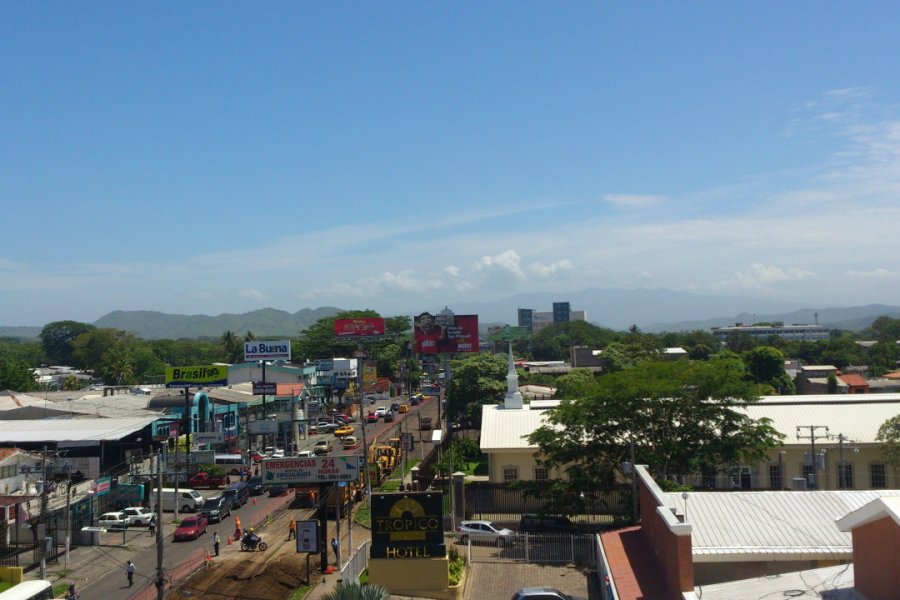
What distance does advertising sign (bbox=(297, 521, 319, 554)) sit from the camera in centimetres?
3134

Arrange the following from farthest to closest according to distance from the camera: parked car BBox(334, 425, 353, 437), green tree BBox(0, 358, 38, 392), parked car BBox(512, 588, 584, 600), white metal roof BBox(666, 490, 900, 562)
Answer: green tree BBox(0, 358, 38, 392) → parked car BBox(334, 425, 353, 437) → parked car BBox(512, 588, 584, 600) → white metal roof BBox(666, 490, 900, 562)

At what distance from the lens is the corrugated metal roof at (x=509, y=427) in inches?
1612

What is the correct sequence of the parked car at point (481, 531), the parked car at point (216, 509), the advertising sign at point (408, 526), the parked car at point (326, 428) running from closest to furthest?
the advertising sign at point (408, 526)
the parked car at point (481, 531)
the parked car at point (216, 509)
the parked car at point (326, 428)

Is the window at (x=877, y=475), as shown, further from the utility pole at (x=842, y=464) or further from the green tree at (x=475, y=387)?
the green tree at (x=475, y=387)

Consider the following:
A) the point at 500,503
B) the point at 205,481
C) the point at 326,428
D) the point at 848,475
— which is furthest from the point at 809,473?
the point at 326,428

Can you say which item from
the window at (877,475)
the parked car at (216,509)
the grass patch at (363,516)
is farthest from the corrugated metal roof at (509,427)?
the window at (877,475)

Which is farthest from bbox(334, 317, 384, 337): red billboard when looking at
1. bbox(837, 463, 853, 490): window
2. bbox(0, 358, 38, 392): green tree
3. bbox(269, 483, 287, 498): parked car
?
bbox(837, 463, 853, 490): window

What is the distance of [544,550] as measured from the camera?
106 feet

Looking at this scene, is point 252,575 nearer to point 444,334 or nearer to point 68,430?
point 68,430

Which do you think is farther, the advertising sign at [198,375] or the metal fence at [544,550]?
the advertising sign at [198,375]

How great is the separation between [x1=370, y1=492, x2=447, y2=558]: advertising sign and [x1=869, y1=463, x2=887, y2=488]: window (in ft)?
77.3

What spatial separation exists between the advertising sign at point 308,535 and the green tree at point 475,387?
140 feet

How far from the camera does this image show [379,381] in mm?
118000

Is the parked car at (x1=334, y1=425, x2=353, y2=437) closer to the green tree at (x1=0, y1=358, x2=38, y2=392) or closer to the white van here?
the white van
